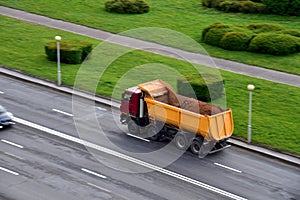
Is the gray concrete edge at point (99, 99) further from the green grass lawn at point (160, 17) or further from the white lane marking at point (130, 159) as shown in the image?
the green grass lawn at point (160, 17)

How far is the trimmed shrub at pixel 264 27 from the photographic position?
50.7 metres

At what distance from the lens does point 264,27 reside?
51.0 metres

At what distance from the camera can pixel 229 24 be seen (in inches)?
2078

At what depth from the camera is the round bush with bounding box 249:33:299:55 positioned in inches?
1885

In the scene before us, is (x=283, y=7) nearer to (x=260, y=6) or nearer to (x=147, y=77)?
(x=260, y=6)

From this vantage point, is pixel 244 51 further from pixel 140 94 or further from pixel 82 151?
pixel 82 151

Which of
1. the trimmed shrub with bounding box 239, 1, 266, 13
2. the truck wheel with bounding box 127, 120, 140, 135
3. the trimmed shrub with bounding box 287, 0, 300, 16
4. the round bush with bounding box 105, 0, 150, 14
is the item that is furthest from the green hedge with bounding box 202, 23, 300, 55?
the truck wheel with bounding box 127, 120, 140, 135

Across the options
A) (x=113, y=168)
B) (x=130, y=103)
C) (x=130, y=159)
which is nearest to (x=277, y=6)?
(x=130, y=103)

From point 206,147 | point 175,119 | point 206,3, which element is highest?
point 206,3

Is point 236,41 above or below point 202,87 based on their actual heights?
above

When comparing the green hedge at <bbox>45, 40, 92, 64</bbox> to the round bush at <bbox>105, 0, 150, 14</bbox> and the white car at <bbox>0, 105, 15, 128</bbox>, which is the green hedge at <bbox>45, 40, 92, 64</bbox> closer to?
the white car at <bbox>0, 105, 15, 128</bbox>

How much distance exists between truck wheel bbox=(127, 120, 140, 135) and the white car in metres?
6.31

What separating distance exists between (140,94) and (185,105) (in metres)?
2.57

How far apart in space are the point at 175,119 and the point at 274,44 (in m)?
15.5
